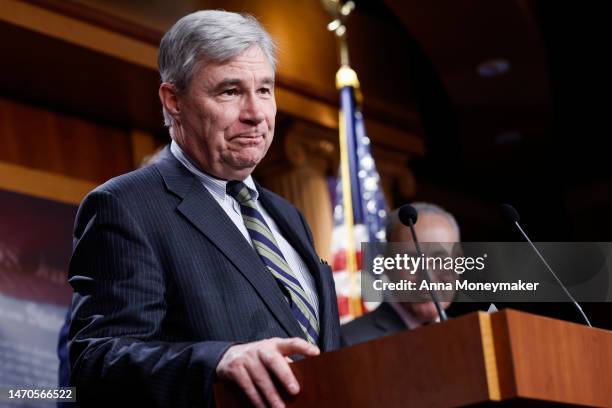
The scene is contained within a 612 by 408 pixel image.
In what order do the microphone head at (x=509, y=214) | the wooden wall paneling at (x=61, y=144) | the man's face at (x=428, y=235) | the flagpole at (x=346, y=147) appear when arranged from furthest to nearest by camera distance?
the wooden wall paneling at (x=61, y=144) → the flagpole at (x=346, y=147) → the man's face at (x=428, y=235) → the microphone head at (x=509, y=214)

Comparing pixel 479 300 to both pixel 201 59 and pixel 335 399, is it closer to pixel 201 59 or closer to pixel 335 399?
pixel 201 59

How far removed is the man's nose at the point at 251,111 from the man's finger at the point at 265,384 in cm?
61

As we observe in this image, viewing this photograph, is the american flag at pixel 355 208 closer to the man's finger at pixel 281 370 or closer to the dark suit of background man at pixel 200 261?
the dark suit of background man at pixel 200 261

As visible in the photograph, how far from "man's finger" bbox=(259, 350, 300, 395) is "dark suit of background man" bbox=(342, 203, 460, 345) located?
1820 mm

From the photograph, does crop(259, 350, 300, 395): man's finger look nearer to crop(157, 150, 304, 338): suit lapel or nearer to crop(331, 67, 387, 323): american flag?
crop(157, 150, 304, 338): suit lapel

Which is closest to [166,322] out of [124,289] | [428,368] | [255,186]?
[124,289]

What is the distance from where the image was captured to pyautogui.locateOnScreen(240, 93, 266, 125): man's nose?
1.99m

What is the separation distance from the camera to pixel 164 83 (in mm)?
2078

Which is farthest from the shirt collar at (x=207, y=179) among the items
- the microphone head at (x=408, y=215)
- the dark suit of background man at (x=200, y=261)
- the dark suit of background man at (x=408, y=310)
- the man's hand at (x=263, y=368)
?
the dark suit of background man at (x=408, y=310)

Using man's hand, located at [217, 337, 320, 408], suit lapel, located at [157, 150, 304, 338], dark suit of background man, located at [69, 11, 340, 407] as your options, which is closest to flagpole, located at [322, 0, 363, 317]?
dark suit of background man, located at [69, 11, 340, 407]

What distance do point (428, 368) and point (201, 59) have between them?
847 millimetres

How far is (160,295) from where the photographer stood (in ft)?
5.80

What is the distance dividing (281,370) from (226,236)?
16.6 inches

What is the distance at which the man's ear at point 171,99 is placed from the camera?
2.07m
